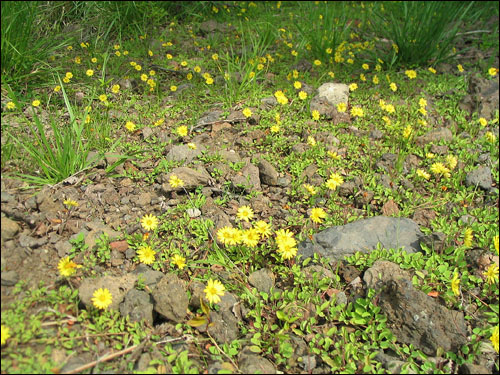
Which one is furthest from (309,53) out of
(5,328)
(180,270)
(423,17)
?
(5,328)

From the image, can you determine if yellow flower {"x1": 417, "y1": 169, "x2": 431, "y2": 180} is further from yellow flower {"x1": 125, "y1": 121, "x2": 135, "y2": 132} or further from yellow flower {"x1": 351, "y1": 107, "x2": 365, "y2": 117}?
yellow flower {"x1": 125, "y1": 121, "x2": 135, "y2": 132}

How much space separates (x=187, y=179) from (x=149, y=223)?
44cm

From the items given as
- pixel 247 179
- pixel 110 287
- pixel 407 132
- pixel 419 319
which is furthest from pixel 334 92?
pixel 110 287

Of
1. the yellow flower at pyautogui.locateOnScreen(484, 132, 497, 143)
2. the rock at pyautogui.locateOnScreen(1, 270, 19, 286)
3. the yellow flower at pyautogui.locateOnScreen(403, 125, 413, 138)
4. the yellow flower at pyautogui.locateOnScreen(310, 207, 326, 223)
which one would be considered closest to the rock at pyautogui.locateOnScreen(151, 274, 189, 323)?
the rock at pyautogui.locateOnScreen(1, 270, 19, 286)

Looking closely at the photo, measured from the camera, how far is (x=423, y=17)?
437cm

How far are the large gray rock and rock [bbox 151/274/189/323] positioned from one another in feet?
2.47

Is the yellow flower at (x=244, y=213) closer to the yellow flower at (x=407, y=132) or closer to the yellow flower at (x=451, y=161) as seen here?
the yellow flower at (x=407, y=132)

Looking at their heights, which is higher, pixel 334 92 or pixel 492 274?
pixel 334 92

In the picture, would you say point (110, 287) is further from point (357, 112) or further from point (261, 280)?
point (357, 112)

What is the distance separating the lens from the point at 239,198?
9.13 ft

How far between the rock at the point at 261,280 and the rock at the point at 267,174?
2.69ft

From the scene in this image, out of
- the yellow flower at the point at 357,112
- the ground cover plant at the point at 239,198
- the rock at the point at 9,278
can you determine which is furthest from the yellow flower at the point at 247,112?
the rock at the point at 9,278

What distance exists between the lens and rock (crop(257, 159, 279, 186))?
2.95 metres

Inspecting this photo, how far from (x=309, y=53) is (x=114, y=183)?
264cm
